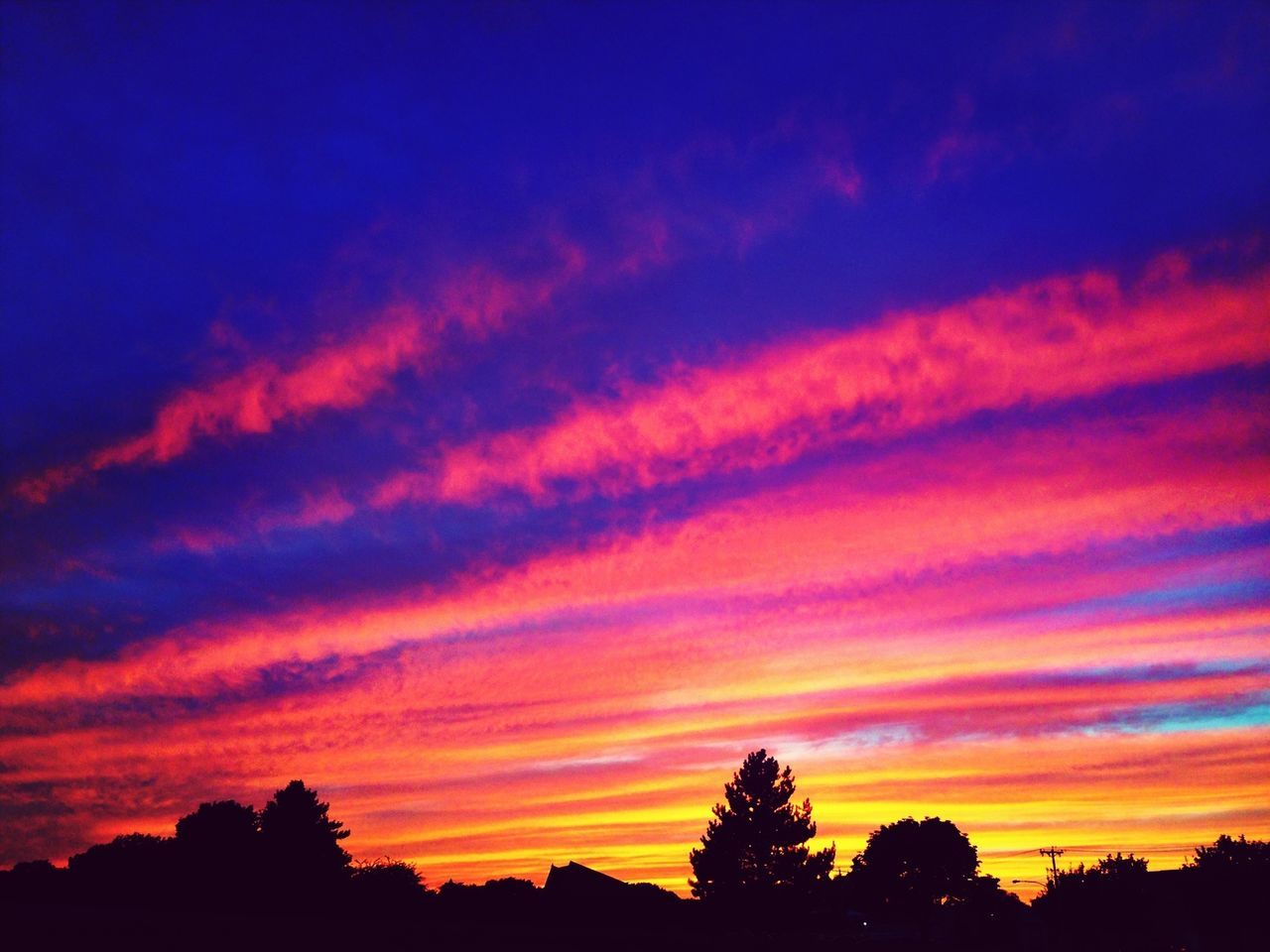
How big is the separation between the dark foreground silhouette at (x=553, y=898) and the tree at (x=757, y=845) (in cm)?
13

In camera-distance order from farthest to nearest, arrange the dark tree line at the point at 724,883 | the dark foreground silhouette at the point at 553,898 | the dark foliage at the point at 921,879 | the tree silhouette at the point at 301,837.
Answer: the dark foliage at the point at 921,879, the tree silhouette at the point at 301,837, the dark tree line at the point at 724,883, the dark foreground silhouette at the point at 553,898

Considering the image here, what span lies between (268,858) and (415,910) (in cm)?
7848

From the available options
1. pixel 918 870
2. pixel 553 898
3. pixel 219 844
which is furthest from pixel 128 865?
pixel 918 870

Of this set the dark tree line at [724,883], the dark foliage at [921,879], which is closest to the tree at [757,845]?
the dark tree line at [724,883]

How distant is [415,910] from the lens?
79.6ft

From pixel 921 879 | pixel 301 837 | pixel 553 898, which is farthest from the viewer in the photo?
pixel 921 879

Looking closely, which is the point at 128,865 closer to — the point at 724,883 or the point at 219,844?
the point at 219,844

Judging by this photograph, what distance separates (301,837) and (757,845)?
5029 cm

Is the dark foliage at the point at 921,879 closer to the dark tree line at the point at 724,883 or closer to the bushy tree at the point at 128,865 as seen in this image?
the dark tree line at the point at 724,883

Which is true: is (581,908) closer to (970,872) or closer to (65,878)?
(65,878)

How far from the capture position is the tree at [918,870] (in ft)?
550

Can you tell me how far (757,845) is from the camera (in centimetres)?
8394

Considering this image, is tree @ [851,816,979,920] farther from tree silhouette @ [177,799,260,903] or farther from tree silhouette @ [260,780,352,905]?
tree silhouette @ [177,799,260,903]

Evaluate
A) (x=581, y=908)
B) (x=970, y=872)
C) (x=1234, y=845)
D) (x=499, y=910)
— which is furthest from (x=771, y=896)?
(x=970, y=872)
